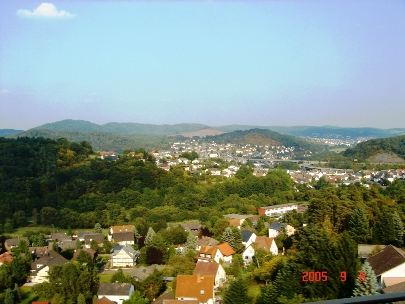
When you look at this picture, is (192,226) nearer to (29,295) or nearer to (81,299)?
(29,295)

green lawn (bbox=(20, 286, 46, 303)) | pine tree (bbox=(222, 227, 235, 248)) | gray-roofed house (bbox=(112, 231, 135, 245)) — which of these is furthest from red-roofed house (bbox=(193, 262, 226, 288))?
gray-roofed house (bbox=(112, 231, 135, 245))

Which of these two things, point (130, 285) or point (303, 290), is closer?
point (303, 290)

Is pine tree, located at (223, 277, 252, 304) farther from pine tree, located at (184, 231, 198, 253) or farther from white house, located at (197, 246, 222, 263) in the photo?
pine tree, located at (184, 231, 198, 253)

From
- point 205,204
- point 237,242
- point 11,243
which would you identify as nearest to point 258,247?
point 237,242

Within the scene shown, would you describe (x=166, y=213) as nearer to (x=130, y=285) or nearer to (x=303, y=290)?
(x=130, y=285)

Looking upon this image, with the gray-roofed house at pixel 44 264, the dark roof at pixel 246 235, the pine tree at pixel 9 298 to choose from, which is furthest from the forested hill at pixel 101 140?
the pine tree at pixel 9 298

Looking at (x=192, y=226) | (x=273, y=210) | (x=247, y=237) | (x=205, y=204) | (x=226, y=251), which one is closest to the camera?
(x=226, y=251)

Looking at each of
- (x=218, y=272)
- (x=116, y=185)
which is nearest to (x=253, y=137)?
(x=116, y=185)
